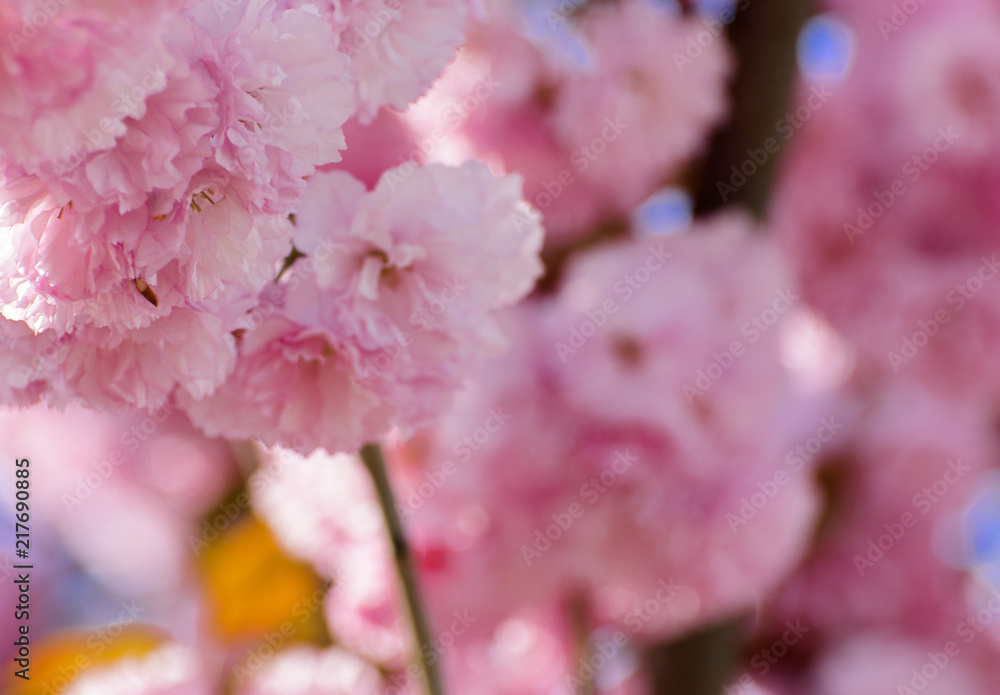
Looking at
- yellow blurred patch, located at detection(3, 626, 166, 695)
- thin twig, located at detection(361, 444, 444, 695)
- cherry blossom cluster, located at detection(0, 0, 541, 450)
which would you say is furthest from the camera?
yellow blurred patch, located at detection(3, 626, 166, 695)

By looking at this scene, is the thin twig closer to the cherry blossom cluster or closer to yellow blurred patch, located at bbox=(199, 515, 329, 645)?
the cherry blossom cluster

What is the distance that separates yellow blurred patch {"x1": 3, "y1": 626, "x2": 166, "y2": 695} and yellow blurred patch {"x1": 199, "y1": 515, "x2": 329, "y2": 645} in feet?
0.18

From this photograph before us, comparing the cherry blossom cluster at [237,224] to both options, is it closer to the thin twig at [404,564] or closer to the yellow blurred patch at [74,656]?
the thin twig at [404,564]

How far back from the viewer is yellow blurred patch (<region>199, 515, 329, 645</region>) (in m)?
0.75

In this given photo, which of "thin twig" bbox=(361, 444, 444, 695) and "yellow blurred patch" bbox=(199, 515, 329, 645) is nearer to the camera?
"thin twig" bbox=(361, 444, 444, 695)

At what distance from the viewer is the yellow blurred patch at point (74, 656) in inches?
28.0

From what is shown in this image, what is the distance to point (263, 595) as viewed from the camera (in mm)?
763

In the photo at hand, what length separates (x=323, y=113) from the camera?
231mm

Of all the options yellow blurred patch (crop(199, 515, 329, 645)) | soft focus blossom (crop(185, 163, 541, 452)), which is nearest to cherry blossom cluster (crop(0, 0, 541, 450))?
soft focus blossom (crop(185, 163, 541, 452))

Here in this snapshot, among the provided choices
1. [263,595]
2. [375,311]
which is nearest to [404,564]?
[375,311]

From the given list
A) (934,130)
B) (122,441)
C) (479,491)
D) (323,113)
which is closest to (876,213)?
(934,130)

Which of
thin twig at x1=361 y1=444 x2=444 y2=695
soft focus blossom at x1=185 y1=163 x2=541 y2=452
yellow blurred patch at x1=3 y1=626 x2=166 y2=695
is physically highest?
yellow blurred patch at x1=3 y1=626 x2=166 y2=695

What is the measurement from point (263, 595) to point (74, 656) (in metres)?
0.14

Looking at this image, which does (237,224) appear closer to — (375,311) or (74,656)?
(375,311)
